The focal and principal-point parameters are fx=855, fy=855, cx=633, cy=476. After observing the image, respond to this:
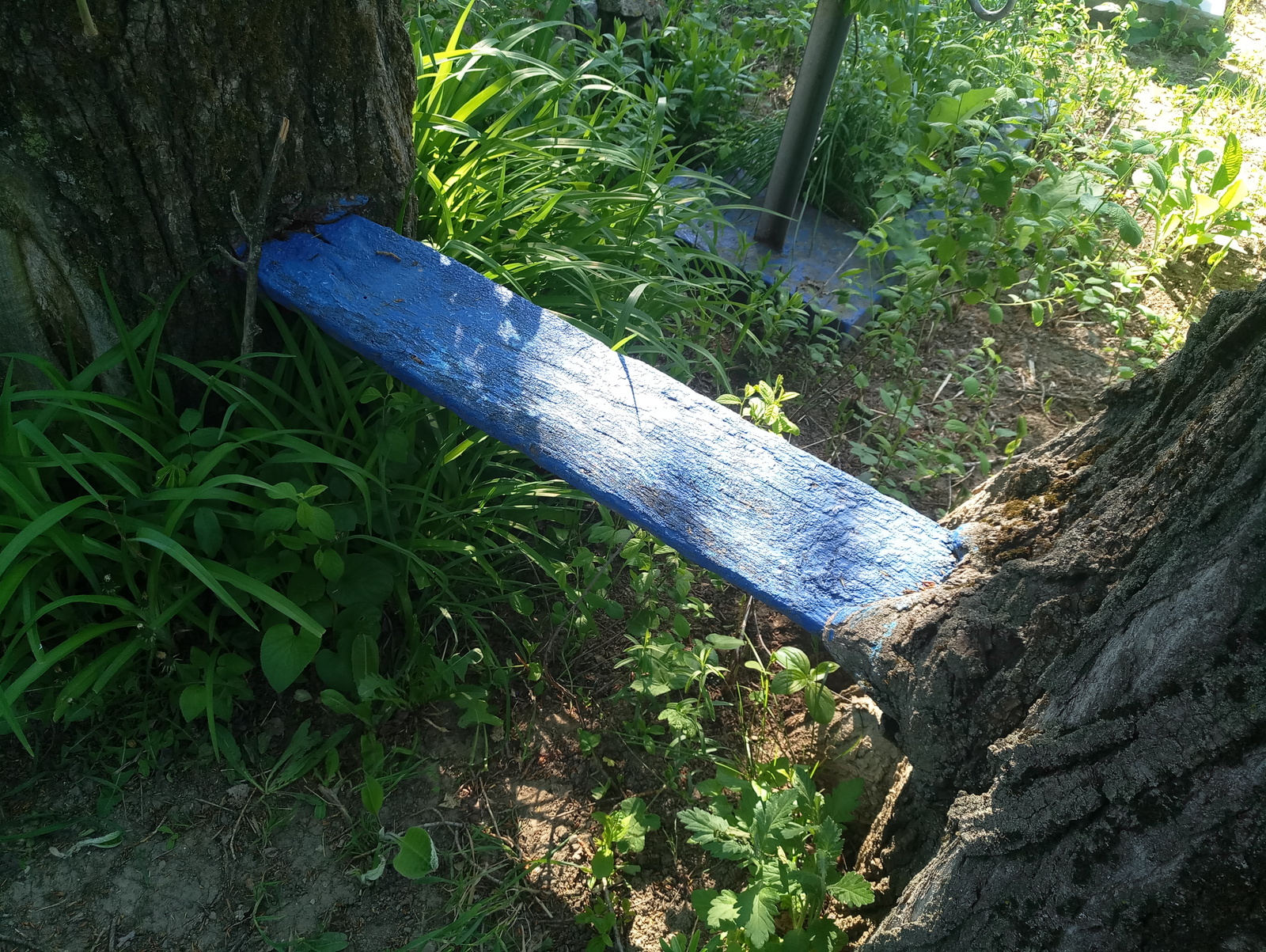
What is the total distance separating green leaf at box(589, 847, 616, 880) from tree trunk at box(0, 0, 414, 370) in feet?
4.36

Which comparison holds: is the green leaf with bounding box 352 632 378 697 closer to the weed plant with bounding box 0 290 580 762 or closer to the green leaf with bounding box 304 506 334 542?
the weed plant with bounding box 0 290 580 762

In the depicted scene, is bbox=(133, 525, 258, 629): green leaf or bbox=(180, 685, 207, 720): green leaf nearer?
bbox=(133, 525, 258, 629): green leaf

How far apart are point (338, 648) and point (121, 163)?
1.03 metres

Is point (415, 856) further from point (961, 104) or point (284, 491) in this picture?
point (961, 104)

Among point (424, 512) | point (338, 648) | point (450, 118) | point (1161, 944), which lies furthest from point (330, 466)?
point (1161, 944)

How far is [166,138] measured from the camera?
5.26 ft

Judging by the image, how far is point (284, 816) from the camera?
171cm

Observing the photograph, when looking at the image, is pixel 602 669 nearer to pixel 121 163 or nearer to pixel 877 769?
pixel 877 769

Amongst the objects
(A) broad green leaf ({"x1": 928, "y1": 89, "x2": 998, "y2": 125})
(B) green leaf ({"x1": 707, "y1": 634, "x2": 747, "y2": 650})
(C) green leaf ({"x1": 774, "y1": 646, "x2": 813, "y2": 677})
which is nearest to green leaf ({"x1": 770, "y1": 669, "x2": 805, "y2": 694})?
(C) green leaf ({"x1": 774, "y1": 646, "x2": 813, "y2": 677})

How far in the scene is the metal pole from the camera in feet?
8.91

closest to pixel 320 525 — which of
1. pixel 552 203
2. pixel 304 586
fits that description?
pixel 304 586

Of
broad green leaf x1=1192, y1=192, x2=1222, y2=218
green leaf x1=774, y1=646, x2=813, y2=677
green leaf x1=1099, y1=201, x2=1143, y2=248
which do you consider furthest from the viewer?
broad green leaf x1=1192, y1=192, x2=1222, y2=218

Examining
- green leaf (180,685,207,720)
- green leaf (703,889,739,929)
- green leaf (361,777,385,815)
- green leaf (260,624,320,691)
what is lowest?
green leaf (361,777,385,815)

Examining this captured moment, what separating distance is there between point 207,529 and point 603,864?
3.21 feet
